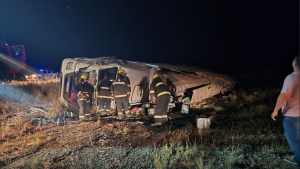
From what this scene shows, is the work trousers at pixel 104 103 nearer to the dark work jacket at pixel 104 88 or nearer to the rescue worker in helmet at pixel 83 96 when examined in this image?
the dark work jacket at pixel 104 88

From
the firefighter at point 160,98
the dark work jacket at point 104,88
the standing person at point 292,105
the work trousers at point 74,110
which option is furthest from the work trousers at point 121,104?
the standing person at point 292,105

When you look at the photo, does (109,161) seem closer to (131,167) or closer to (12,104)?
(131,167)

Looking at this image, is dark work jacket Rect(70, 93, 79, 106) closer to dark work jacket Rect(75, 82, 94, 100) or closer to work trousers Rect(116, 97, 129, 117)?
dark work jacket Rect(75, 82, 94, 100)

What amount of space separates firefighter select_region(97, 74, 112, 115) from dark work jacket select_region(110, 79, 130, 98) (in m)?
0.40

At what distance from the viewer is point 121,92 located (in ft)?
21.5

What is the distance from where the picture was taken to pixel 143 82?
7.22 metres

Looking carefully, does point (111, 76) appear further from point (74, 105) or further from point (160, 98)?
point (160, 98)

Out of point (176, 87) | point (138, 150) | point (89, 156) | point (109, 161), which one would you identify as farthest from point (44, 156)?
point (176, 87)

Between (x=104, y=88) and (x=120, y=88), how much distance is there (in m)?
0.76

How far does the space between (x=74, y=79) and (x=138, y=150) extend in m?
5.18

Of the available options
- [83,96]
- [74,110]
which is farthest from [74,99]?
[83,96]

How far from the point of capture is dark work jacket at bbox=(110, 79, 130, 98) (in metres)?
6.48

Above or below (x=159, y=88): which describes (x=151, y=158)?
below

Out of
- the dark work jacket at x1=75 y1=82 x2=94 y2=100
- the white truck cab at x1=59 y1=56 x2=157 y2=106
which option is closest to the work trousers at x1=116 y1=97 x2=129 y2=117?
the white truck cab at x1=59 y1=56 x2=157 y2=106
